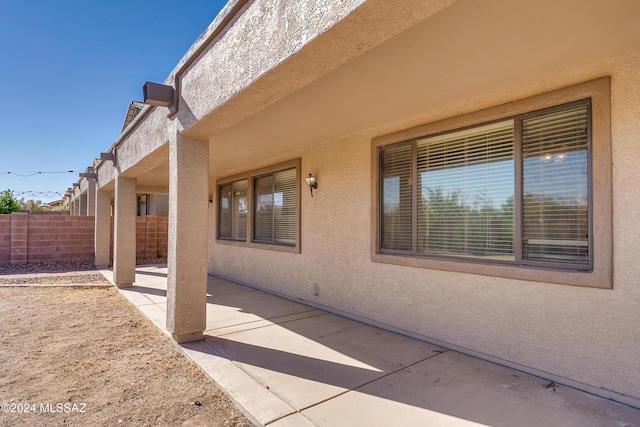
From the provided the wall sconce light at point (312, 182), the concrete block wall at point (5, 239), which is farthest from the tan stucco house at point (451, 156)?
the concrete block wall at point (5, 239)

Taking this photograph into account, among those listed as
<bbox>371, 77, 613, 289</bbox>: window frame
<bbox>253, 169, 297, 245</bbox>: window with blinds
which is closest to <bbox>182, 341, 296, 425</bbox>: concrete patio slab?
<bbox>371, 77, 613, 289</bbox>: window frame

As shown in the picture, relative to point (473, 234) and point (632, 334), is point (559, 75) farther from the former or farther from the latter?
point (632, 334)

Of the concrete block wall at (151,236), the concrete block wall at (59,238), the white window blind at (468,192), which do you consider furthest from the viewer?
the concrete block wall at (151,236)

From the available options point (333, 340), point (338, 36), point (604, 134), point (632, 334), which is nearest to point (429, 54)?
point (338, 36)

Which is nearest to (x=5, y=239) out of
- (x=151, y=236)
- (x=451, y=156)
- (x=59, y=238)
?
(x=59, y=238)

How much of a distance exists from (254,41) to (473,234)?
339cm

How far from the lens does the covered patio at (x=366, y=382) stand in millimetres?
2768

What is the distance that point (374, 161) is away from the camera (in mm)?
5301

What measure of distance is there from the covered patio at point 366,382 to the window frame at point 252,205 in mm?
2222

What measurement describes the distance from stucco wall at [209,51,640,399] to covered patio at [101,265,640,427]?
10.8 inches

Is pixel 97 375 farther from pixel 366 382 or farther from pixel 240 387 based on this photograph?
pixel 366 382

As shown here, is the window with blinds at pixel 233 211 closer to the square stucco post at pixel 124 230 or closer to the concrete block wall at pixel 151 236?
the square stucco post at pixel 124 230

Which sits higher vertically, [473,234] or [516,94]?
[516,94]

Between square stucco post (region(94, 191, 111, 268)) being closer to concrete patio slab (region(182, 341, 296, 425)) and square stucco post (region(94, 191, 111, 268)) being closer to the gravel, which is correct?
the gravel
